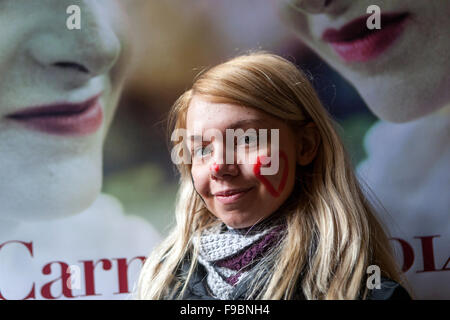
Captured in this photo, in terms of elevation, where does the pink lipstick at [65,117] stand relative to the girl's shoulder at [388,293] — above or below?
above

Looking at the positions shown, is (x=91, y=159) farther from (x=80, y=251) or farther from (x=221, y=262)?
(x=221, y=262)

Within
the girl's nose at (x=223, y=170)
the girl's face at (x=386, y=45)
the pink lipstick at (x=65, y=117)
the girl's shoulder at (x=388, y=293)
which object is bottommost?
the girl's shoulder at (x=388, y=293)

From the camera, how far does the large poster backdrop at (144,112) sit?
1400 millimetres

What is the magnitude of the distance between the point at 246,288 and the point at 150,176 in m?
0.53

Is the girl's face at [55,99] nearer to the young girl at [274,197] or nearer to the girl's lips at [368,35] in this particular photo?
the young girl at [274,197]

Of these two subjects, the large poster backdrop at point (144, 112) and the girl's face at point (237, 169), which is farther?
the large poster backdrop at point (144, 112)

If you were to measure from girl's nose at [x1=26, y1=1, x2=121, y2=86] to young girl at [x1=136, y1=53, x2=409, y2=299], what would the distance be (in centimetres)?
39

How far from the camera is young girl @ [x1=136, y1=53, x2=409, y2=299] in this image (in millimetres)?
1028

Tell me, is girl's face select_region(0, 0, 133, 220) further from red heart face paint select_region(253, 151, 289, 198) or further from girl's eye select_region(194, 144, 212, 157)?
red heart face paint select_region(253, 151, 289, 198)

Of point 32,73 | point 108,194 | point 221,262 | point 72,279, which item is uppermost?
point 32,73

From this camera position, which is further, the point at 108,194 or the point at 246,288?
the point at 108,194

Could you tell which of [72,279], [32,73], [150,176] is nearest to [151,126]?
[150,176]

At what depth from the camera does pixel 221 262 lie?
1082 millimetres

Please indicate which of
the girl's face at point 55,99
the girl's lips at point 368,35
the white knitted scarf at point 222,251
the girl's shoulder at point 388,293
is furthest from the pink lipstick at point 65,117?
the girl's shoulder at point 388,293
